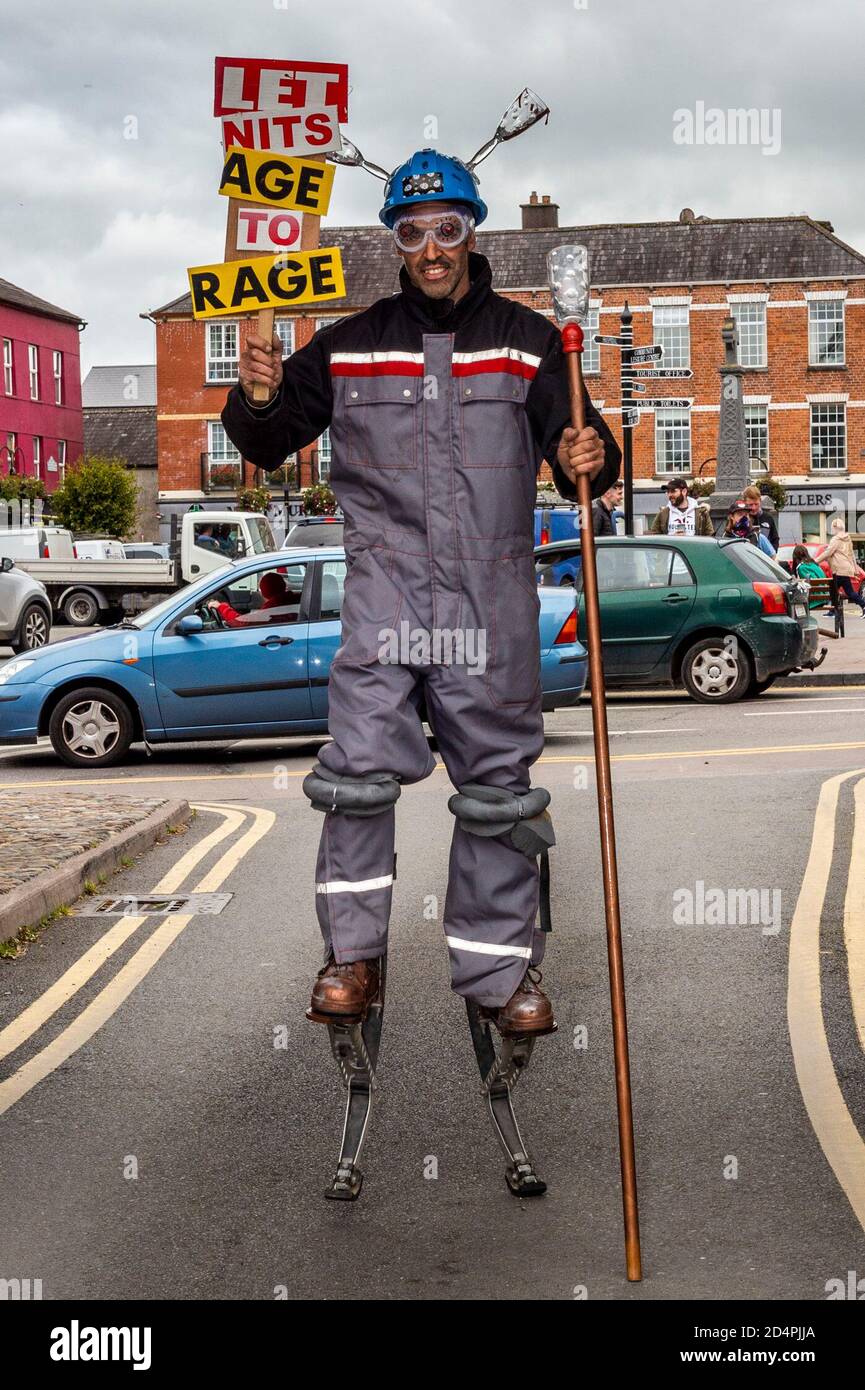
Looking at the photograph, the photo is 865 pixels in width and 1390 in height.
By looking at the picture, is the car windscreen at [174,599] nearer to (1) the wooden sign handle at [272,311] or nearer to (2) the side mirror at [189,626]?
(2) the side mirror at [189,626]

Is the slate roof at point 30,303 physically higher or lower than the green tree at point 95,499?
higher

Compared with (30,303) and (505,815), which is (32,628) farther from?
(30,303)

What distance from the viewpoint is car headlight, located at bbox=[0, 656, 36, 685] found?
13656 millimetres

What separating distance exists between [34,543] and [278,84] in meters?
32.6

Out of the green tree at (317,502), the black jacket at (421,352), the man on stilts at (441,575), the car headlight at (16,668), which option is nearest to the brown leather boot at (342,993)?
the man on stilts at (441,575)

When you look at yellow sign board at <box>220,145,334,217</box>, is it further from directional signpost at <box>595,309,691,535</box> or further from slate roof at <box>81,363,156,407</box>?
slate roof at <box>81,363,156,407</box>

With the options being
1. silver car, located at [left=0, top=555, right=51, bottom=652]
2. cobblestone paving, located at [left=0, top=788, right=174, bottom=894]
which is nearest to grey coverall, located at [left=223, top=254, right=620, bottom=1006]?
cobblestone paving, located at [left=0, top=788, right=174, bottom=894]

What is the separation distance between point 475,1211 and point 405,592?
1370 mm

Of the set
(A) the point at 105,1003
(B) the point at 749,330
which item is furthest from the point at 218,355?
(A) the point at 105,1003

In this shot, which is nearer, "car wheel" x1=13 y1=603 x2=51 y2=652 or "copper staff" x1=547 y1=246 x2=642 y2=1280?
"copper staff" x1=547 y1=246 x2=642 y2=1280

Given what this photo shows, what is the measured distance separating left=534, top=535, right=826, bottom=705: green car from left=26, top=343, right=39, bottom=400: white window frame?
5448cm

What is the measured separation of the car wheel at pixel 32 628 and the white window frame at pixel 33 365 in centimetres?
4471

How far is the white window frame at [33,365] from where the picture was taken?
2685 inches
